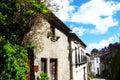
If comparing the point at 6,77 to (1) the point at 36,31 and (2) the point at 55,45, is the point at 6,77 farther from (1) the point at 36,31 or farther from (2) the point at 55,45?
(2) the point at 55,45

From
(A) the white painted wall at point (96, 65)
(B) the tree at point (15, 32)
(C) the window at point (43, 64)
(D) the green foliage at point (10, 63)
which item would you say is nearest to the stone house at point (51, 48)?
(C) the window at point (43, 64)

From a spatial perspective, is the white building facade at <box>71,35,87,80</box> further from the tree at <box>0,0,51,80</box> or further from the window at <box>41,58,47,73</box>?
the tree at <box>0,0,51,80</box>

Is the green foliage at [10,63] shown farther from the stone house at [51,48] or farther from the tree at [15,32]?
the stone house at [51,48]

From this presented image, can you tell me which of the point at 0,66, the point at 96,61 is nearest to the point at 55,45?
the point at 0,66

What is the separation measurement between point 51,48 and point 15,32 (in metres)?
5.76

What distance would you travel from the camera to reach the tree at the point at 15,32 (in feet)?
32.8

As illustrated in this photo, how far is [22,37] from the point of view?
1125cm

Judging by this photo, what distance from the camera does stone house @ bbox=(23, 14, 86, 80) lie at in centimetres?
1193

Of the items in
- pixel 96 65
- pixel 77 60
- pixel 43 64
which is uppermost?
pixel 96 65

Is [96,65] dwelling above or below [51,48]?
above

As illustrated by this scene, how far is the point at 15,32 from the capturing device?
35.4 feet

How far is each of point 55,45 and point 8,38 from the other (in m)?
7.07

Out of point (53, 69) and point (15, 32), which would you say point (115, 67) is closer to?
point (15, 32)

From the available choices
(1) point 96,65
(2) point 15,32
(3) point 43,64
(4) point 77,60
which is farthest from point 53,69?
(1) point 96,65
